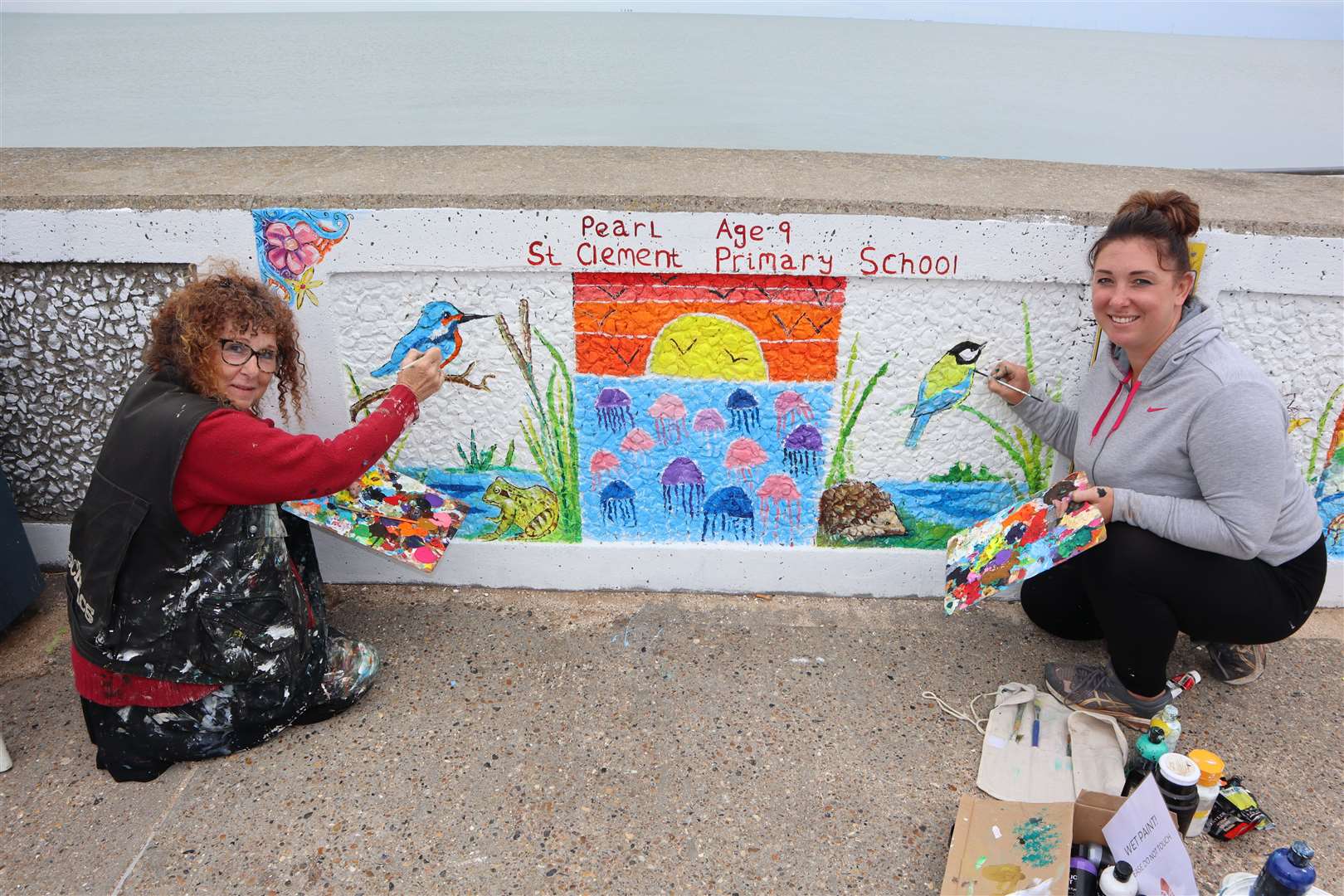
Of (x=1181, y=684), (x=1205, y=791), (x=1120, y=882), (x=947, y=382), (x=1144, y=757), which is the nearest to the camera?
(x=1120, y=882)

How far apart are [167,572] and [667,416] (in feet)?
4.56

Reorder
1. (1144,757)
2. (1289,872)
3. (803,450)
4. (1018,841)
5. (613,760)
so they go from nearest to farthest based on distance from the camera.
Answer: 1. (1289,872)
2. (1018,841)
3. (1144,757)
4. (613,760)
5. (803,450)

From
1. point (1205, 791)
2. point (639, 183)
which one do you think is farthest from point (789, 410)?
point (1205, 791)

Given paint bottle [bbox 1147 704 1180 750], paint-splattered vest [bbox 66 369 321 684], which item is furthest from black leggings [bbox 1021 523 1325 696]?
paint-splattered vest [bbox 66 369 321 684]

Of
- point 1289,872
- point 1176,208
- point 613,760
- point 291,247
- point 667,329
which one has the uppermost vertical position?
point 1176,208

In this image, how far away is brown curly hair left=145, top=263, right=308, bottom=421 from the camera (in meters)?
1.81

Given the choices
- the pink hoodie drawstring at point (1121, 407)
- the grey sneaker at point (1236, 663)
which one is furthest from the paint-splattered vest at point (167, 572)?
the grey sneaker at point (1236, 663)

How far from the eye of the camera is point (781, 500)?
8.59ft

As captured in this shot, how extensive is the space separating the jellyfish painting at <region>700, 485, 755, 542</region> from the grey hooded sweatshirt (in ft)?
3.37

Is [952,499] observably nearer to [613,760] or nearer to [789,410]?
[789,410]

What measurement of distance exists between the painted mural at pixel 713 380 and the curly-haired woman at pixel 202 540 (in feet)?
1.23

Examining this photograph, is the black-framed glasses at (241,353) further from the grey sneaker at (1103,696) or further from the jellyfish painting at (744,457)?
the grey sneaker at (1103,696)

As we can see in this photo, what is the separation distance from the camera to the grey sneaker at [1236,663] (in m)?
2.36

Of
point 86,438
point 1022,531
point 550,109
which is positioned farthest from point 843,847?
point 550,109
